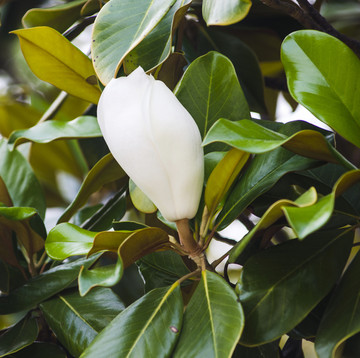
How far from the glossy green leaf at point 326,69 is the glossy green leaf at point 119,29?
6.2 inches

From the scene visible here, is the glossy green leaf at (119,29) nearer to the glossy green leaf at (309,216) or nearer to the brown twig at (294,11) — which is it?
the brown twig at (294,11)

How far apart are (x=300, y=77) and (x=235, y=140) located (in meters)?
0.15

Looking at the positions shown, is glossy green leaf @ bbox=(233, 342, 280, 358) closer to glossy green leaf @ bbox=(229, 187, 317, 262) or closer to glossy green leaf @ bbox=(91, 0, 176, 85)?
glossy green leaf @ bbox=(229, 187, 317, 262)

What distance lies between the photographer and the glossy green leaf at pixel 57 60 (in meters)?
0.73

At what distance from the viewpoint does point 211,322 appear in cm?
53

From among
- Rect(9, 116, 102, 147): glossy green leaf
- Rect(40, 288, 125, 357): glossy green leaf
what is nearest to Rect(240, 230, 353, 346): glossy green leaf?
Rect(40, 288, 125, 357): glossy green leaf

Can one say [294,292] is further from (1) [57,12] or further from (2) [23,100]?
(2) [23,100]

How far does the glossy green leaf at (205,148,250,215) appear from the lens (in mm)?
589

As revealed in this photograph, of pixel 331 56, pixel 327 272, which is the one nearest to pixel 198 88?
pixel 331 56

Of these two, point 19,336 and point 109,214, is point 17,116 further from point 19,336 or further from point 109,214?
point 19,336

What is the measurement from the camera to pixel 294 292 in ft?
1.82

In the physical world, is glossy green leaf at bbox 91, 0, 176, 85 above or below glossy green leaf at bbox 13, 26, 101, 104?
above

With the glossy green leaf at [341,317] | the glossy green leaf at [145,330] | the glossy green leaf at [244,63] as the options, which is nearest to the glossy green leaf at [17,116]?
the glossy green leaf at [244,63]

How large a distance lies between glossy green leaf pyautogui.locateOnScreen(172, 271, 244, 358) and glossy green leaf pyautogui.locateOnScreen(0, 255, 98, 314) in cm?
24
